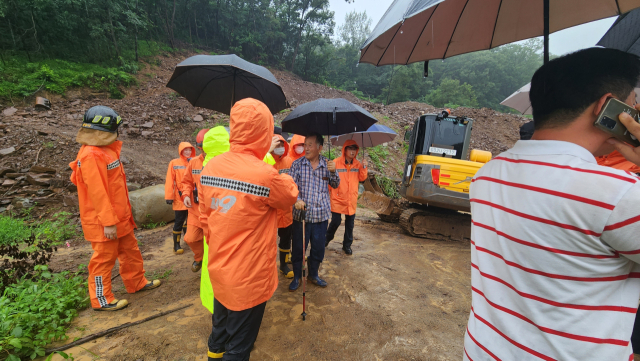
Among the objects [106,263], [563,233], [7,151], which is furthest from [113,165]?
[7,151]

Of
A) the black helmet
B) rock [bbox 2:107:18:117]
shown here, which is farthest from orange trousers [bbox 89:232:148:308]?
rock [bbox 2:107:18:117]

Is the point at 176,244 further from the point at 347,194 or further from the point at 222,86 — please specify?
the point at 347,194

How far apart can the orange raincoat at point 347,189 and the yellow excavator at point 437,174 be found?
55.8 inches

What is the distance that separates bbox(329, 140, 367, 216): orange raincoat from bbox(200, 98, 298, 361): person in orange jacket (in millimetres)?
2745

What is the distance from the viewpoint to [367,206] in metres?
8.66

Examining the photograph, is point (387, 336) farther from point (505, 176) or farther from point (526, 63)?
point (526, 63)

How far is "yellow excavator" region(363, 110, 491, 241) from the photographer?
518 cm

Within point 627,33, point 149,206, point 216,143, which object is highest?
point 627,33

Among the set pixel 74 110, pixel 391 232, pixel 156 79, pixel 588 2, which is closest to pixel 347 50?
pixel 156 79

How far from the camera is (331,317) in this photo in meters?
2.88

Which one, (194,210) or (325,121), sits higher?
(325,121)

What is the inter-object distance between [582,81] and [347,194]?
3722 mm

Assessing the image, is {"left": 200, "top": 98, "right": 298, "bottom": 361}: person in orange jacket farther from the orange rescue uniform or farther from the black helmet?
the black helmet

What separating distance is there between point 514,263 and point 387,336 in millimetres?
2108
